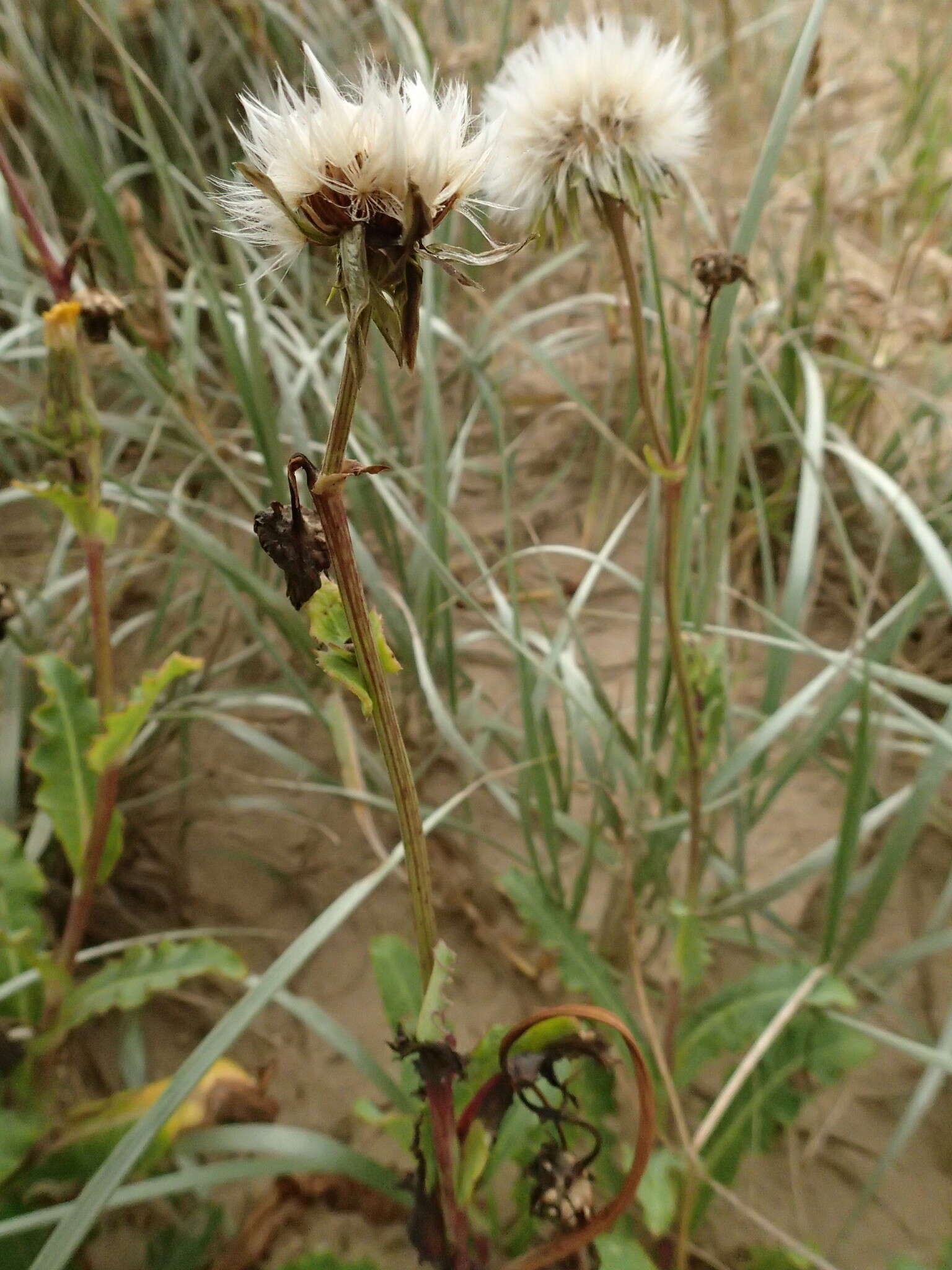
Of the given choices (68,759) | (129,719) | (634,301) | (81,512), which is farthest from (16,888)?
(634,301)

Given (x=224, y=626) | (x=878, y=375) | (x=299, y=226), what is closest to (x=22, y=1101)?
(x=224, y=626)

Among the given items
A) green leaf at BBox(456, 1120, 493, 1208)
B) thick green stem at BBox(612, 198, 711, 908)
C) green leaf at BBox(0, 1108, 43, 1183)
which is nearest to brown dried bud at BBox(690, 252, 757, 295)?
thick green stem at BBox(612, 198, 711, 908)

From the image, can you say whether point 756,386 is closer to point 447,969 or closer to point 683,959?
point 683,959

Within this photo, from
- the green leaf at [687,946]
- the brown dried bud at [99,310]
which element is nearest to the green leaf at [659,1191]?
the green leaf at [687,946]

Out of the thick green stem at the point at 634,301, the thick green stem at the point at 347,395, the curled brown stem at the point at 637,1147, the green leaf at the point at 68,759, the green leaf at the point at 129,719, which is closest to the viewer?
the thick green stem at the point at 347,395

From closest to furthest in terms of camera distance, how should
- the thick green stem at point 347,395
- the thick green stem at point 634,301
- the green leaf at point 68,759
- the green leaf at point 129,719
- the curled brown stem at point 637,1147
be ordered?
the thick green stem at point 347,395, the curled brown stem at point 637,1147, the thick green stem at point 634,301, the green leaf at point 129,719, the green leaf at point 68,759

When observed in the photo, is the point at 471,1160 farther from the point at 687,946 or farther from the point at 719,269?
the point at 719,269

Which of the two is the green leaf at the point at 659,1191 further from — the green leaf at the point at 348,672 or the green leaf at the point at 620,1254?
the green leaf at the point at 348,672
